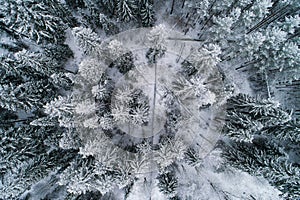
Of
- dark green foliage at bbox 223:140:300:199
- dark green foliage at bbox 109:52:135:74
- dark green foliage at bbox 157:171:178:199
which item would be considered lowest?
dark green foliage at bbox 157:171:178:199

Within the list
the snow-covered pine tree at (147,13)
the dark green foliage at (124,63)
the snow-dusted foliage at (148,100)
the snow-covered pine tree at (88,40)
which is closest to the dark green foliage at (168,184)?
the snow-dusted foliage at (148,100)

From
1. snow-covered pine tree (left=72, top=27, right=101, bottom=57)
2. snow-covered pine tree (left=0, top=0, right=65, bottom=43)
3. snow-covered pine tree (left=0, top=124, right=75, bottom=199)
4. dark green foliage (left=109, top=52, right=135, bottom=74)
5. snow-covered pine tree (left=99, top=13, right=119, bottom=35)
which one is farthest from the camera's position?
dark green foliage (left=109, top=52, right=135, bottom=74)

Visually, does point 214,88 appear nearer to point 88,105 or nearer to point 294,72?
point 294,72

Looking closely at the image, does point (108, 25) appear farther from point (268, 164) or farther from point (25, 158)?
point (268, 164)

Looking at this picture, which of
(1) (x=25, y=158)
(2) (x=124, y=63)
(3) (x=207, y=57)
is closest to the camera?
(3) (x=207, y=57)

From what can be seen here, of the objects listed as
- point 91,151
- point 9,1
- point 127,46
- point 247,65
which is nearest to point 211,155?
point 247,65

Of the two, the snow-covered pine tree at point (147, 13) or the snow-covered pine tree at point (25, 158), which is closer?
the snow-covered pine tree at point (25, 158)

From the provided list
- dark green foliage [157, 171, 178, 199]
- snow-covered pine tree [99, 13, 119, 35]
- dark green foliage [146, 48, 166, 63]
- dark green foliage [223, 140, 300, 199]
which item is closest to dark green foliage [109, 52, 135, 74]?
dark green foliage [146, 48, 166, 63]

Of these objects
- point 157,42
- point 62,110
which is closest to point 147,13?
point 157,42

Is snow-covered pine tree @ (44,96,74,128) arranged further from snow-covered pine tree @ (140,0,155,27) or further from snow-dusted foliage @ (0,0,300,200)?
snow-covered pine tree @ (140,0,155,27)

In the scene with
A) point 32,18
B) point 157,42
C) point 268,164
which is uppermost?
point 32,18

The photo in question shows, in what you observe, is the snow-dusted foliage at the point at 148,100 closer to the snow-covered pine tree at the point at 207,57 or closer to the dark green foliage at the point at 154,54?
the snow-covered pine tree at the point at 207,57

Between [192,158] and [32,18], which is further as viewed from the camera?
[192,158]
